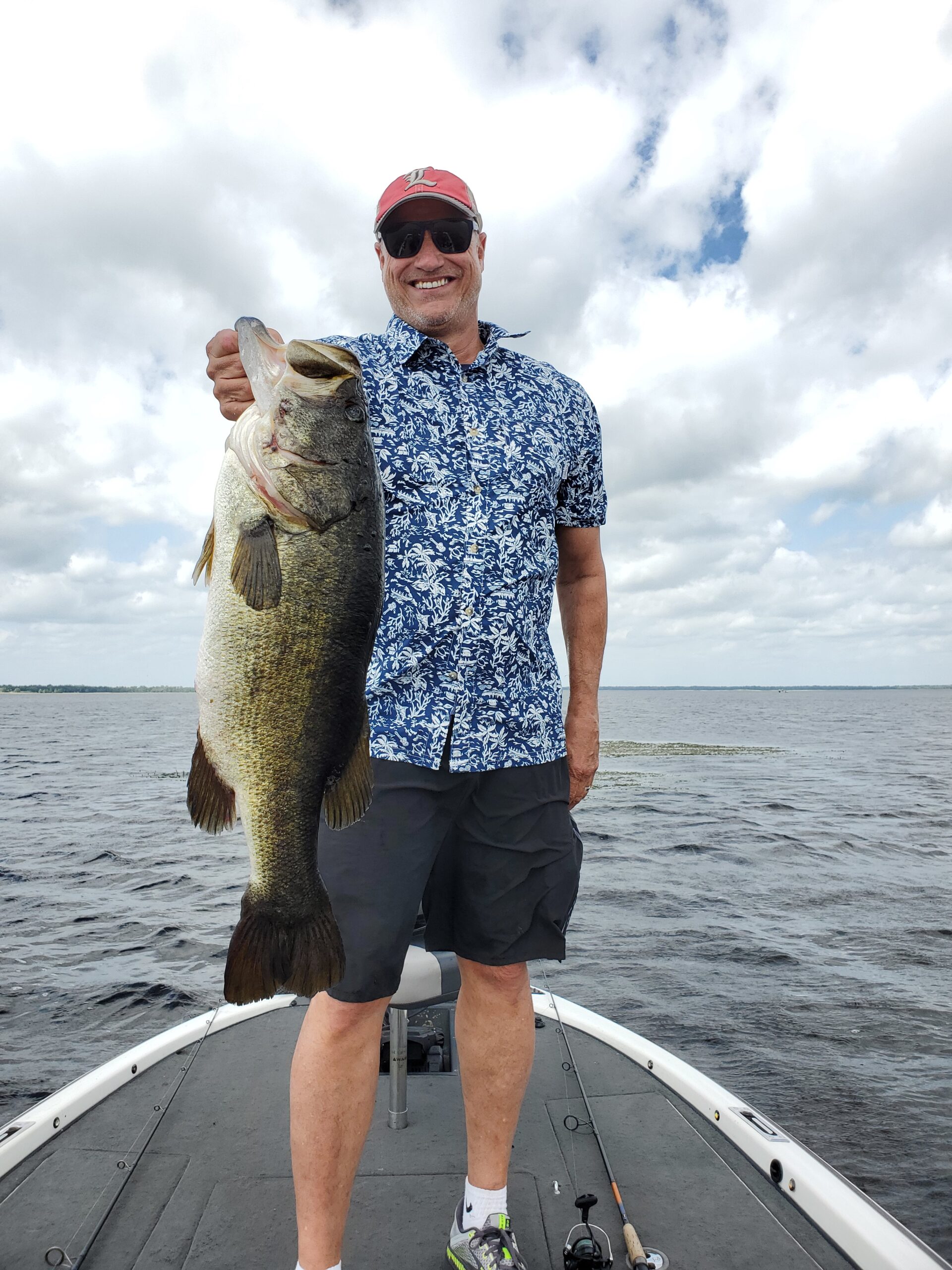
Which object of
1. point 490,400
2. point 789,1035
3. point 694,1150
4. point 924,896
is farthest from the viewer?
point 924,896

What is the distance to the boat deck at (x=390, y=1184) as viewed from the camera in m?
2.90

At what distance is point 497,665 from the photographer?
8.84 ft

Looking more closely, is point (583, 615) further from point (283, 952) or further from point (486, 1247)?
point (486, 1247)

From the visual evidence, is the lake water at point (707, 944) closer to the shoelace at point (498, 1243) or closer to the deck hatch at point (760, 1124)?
the deck hatch at point (760, 1124)

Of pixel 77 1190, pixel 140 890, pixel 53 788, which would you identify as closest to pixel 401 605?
pixel 77 1190

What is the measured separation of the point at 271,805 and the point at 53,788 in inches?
1039

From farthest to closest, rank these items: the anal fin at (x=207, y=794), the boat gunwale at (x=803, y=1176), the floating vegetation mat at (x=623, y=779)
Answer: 1. the floating vegetation mat at (x=623, y=779)
2. the boat gunwale at (x=803, y=1176)
3. the anal fin at (x=207, y=794)

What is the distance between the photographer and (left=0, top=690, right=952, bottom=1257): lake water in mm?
6703

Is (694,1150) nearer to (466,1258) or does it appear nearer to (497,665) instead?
(466,1258)

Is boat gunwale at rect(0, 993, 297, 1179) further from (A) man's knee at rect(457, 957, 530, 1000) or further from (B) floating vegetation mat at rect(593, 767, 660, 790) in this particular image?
(B) floating vegetation mat at rect(593, 767, 660, 790)

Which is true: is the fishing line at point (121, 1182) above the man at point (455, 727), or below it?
below

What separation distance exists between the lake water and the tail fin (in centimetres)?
496

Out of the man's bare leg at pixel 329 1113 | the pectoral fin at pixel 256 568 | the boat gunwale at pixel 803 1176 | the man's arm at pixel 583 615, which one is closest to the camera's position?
the pectoral fin at pixel 256 568

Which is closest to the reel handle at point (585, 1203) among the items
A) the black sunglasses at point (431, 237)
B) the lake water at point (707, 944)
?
the black sunglasses at point (431, 237)
